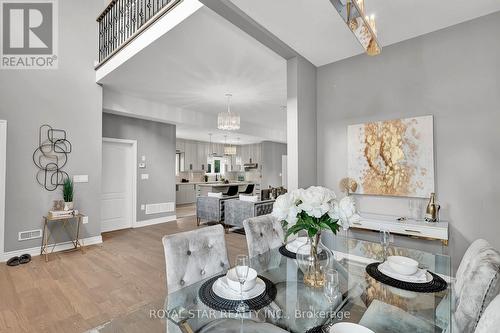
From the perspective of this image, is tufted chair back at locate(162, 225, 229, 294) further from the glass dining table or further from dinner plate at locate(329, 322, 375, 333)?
dinner plate at locate(329, 322, 375, 333)

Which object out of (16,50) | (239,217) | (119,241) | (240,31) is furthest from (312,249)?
(16,50)

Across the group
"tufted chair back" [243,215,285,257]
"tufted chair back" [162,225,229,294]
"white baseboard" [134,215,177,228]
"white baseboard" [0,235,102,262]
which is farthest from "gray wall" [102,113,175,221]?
"tufted chair back" [162,225,229,294]

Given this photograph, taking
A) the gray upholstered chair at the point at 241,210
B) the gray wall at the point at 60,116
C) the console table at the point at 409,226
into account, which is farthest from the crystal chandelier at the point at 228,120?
the console table at the point at 409,226

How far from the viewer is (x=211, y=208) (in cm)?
547

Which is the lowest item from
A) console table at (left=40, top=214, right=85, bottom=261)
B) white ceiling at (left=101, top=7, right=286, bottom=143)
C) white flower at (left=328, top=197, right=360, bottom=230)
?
console table at (left=40, top=214, right=85, bottom=261)

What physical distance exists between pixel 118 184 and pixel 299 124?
4417 mm

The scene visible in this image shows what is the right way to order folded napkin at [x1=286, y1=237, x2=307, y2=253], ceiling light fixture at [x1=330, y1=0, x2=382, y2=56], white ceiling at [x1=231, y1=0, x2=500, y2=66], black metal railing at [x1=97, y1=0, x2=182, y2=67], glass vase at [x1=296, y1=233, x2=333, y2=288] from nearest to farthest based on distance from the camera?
ceiling light fixture at [x1=330, y1=0, x2=382, y2=56]
glass vase at [x1=296, y1=233, x2=333, y2=288]
folded napkin at [x1=286, y1=237, x2=307, y2=253]
white ceiling at [x1=231, y1=0, x2=500, y2=66]
black metal railing at [x1=97, y1=0, x2=182, y2=67]

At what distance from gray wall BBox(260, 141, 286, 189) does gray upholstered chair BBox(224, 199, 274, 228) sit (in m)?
4.92

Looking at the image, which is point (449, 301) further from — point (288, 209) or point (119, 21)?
point (119, 21)

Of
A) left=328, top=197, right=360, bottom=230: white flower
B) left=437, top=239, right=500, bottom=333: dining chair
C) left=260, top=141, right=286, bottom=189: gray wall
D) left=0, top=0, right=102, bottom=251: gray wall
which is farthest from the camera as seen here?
left=260, top=141, right=286, bottom=189: gray wall

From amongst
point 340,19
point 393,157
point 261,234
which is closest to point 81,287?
point 261,234

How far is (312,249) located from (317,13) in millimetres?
2076

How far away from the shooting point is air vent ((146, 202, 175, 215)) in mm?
5844

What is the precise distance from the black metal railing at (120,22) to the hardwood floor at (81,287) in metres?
3.13
